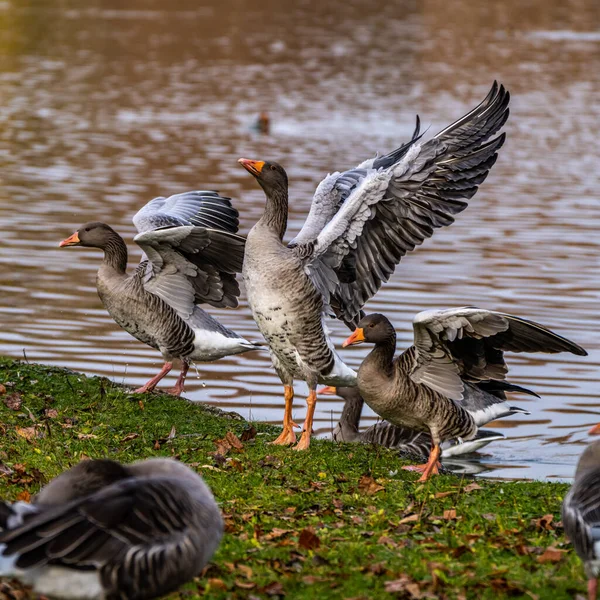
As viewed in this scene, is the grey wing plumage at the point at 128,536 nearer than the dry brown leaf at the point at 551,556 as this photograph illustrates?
Yes

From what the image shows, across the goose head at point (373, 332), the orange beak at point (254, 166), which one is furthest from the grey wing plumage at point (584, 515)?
the orange beak at point (254, 166)

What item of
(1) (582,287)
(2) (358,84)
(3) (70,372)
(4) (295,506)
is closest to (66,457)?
(4) (295,506)

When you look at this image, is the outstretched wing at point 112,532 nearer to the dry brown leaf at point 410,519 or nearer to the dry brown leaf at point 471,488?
the dry brown leaf at point 410,519

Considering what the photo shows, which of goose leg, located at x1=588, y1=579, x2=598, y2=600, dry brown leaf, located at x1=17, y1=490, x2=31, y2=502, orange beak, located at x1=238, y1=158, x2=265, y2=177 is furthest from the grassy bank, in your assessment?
orange beak, located at x1=238, y1=158, x2=265, y2=177

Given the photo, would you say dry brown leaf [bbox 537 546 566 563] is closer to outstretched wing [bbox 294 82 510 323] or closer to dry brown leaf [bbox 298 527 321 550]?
dry brown leaf [bbox 298 527 321 550]

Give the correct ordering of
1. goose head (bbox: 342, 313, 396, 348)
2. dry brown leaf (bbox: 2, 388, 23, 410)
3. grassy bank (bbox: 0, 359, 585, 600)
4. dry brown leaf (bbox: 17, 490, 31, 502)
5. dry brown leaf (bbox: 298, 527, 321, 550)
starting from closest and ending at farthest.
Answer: grassy bank (bbox: 0, 359, 585, 600)
dry brown leaf (bbox: 298, 527, 321, 550)
dry brown leaf (bbox: 17, 490, 31, 502)
goose head (bbox: 342, 313, 396, 348)
dry brown leaf (bbox: 2, 388, 23, 410)

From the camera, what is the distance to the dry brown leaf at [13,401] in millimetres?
10828

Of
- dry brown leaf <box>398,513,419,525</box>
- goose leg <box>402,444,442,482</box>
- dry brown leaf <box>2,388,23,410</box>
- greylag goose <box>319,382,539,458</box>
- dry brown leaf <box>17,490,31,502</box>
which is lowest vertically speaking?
greylag goose <box>319,382,539,458</box>

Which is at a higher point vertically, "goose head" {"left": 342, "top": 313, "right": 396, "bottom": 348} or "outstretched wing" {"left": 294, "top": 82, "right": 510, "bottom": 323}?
"outstretched wing" {"left": 294, "top": 82, "right": 510, "bottom": 323}

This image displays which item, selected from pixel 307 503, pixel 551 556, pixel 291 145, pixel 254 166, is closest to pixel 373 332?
pixel 254 166

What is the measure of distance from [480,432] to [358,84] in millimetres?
35155

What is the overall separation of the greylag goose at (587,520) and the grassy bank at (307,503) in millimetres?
458

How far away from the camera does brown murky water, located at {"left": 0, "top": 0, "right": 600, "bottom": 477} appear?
14875mm

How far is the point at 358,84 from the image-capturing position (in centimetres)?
4503
